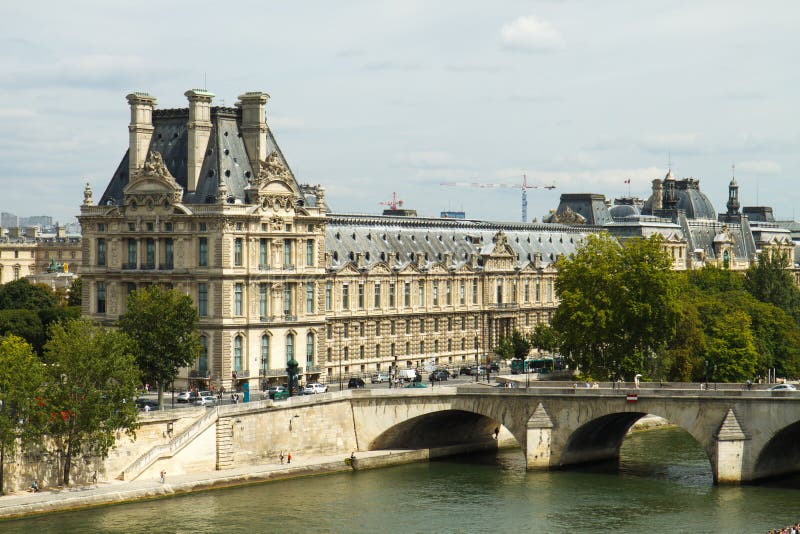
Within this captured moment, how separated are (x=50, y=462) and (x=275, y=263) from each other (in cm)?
3280

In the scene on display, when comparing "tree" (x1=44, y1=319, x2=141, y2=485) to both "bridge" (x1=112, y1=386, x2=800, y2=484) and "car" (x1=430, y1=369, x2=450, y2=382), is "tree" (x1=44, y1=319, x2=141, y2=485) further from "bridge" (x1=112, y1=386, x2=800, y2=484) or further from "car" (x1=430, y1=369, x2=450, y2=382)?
"car" (x1=430, y1=369, x2=450, y2=382)

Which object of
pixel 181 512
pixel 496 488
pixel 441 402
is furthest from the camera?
pixel 441 402

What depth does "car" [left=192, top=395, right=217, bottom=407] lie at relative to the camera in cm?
10619

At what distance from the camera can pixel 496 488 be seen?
97750mm

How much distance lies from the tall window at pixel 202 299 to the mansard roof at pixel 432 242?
17.7 metres

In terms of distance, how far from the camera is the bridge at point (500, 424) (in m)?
98.0

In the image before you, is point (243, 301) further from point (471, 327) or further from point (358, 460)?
point (471, 327)

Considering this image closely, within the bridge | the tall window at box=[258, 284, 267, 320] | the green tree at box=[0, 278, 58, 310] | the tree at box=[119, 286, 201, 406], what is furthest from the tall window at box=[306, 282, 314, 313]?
the green tree at box=[0, 278, 58, 310]

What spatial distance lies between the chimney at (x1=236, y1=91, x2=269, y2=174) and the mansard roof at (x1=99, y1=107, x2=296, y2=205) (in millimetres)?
434

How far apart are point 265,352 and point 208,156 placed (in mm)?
15236

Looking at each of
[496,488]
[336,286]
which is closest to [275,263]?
[336,286]

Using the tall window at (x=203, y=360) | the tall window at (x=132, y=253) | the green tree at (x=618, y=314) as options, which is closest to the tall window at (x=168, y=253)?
the tall window at (x=132, y=253)

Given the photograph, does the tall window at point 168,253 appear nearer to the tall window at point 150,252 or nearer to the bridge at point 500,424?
the tall window at point 150,252

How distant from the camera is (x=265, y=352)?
119 m
